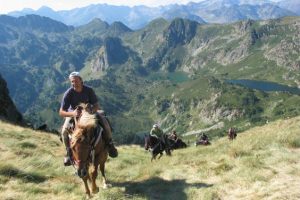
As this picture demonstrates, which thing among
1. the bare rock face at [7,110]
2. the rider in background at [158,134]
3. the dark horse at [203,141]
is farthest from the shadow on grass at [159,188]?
the bare rock face at [7,110]

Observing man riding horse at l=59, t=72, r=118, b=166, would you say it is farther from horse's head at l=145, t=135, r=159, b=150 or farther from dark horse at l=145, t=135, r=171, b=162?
horse's head at l=145, t=135, r=159, b=150

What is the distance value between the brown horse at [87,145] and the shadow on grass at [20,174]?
3323 mm

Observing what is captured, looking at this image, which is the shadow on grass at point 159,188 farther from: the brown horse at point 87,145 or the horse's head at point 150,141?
the horse's head at point 150,141

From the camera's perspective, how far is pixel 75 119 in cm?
1480

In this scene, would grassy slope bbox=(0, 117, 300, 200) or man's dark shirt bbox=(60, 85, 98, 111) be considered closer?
grassy slope bbox=(0, 117, 300, 200)

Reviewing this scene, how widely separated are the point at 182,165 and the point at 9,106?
47064mm

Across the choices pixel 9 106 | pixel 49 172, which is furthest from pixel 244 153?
pixel 9 106

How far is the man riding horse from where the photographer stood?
1548 centimetres

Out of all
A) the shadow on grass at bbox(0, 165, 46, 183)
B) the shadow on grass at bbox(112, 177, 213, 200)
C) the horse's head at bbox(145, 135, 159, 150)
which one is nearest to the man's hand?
the shadow on grass at bbox(112, 177, 213, 200)

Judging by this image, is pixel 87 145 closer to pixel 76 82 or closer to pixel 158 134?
pixel 76 82

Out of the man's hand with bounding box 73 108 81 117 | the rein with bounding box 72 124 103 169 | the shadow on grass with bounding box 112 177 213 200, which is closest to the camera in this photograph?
the rein with bounding box 72 124 103 169

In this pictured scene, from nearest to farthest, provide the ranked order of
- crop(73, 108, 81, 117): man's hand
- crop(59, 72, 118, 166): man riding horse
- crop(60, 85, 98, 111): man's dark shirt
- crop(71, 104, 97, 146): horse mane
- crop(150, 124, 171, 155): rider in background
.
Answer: crop(71, 104, 97, 146): horse mane
crop(73, 108, 81, 117): man's hand
crop(59, 72, 118, 166): man riding horse
crop(60, 85, 98, 111): man's dark shirt
crop(150, 124, 171, 155): rider in background

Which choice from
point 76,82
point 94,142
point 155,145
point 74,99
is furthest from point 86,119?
point 155,145

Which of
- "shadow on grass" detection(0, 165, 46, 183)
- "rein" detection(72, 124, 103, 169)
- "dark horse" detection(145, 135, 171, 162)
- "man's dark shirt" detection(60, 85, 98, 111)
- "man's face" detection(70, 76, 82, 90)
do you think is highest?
"man's face" detection(70, 76, 82, 90)
